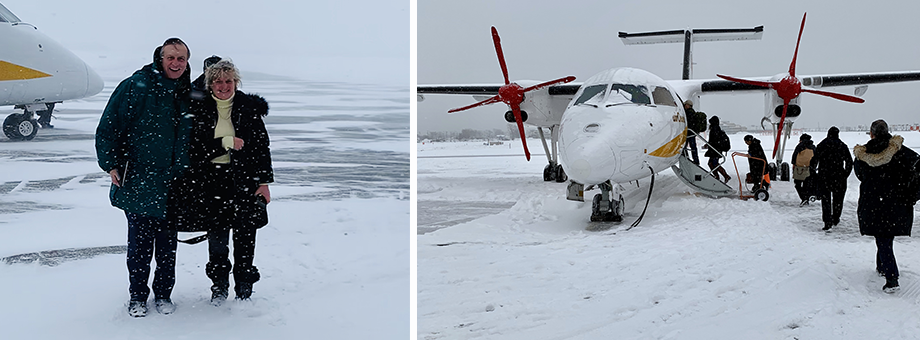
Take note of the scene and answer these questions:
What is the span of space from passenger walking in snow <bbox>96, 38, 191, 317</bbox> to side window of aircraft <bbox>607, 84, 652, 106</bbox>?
16.4 feet

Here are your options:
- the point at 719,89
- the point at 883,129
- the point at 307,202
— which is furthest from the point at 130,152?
the point at 719,89

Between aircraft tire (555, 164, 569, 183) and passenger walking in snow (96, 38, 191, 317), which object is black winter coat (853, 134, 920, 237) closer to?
passenger walking in snow (96, 38, 191, 317)

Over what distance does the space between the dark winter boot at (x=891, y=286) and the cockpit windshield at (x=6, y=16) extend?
12.7 m

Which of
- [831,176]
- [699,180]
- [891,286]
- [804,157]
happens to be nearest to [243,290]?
[891,286]

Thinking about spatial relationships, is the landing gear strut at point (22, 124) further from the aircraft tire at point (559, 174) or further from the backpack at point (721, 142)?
the backpack at point (721, 142)

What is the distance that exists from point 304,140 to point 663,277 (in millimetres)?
8650

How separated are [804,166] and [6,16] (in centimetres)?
1307

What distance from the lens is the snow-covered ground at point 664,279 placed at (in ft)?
10.1

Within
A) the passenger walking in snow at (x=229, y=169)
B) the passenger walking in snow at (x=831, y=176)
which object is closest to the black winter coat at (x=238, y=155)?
the passenger walking in snow at (x=229, y=169)

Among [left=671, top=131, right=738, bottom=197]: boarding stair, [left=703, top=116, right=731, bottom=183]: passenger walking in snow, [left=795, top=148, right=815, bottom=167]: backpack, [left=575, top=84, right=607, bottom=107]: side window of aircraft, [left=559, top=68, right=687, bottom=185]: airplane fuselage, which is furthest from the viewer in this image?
[left=703, top=116, right=731, bottom=183]: passenger walking in snow

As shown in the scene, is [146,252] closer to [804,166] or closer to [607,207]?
[607,207]

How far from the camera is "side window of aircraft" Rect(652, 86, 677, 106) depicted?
713 centimetres

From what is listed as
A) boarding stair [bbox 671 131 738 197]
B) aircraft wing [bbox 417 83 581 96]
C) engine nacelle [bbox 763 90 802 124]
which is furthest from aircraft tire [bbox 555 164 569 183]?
engine nacelle [bbox 763 90 802 124]

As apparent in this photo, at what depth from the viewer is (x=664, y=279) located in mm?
3998
